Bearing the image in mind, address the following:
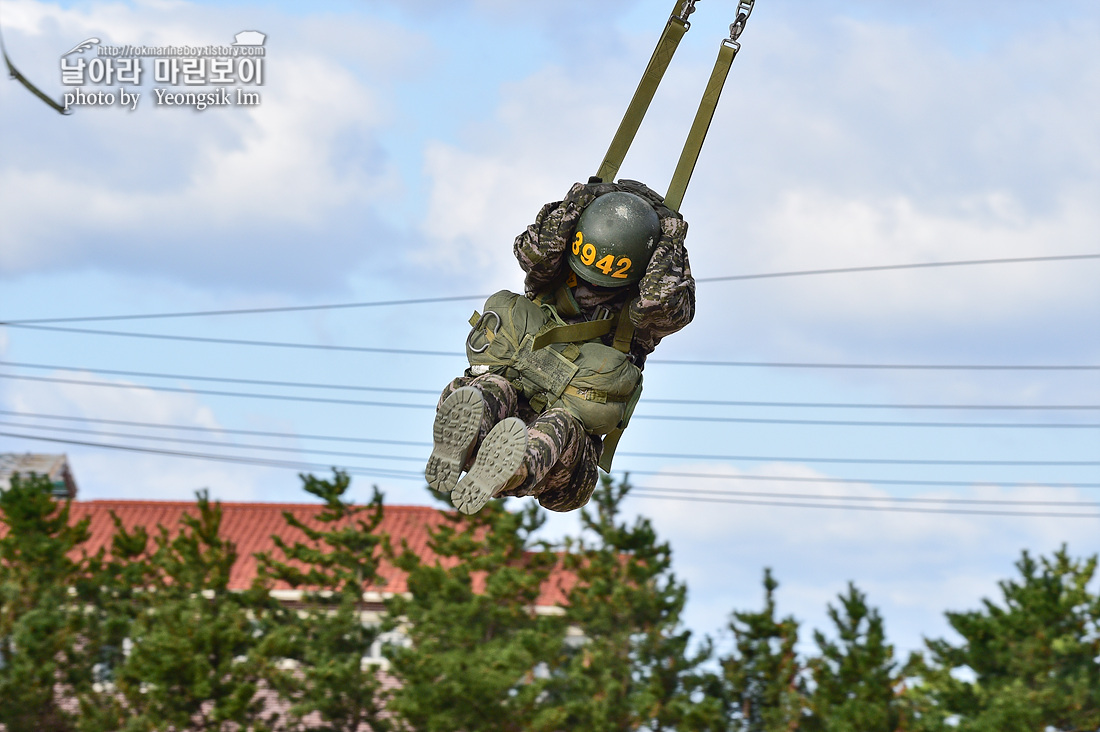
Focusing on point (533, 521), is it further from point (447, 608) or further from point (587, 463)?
point (587, 463)

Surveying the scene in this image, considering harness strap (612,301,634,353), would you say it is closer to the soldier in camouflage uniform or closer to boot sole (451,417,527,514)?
the soldier in camouflage uniform

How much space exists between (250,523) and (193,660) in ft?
37.7

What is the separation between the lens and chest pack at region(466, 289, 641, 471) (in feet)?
32.2

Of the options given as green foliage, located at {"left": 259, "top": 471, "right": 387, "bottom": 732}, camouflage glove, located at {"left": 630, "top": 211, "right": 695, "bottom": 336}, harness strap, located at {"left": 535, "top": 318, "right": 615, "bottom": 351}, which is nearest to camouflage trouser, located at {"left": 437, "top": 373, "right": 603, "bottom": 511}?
harness strap, located at {"left": 535, "top": 318, "right": 615, "bottom": 351}

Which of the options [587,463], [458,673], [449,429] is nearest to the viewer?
[449,429]

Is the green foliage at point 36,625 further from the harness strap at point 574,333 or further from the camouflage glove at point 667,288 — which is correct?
the camouflage glove at point 667,288

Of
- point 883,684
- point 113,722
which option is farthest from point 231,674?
point 883,684

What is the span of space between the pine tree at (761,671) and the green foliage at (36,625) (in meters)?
14.4

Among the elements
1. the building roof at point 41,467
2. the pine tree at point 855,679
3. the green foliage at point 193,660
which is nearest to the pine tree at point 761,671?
the pine tree at point 855,679

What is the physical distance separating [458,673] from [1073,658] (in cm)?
1301

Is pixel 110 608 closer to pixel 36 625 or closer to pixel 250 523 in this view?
pixel 36 625

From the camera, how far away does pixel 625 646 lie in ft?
113

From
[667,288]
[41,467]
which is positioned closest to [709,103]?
[667,288]

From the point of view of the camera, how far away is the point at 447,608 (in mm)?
33125
